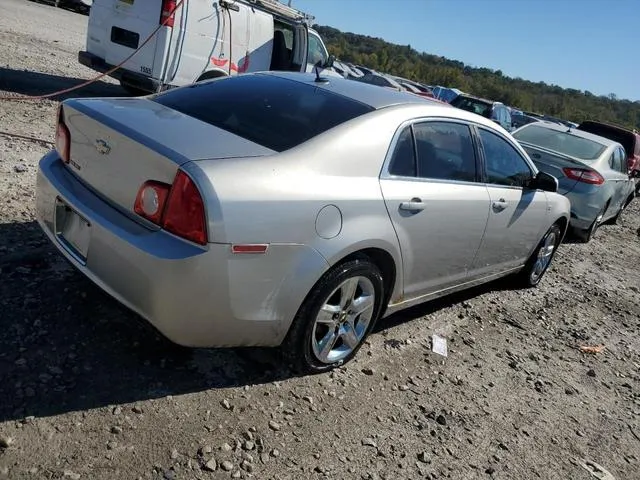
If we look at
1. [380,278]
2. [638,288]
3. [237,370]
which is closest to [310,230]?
[380,278]

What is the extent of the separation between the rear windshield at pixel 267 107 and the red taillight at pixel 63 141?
1.95 ft

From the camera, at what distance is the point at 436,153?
3.66 m

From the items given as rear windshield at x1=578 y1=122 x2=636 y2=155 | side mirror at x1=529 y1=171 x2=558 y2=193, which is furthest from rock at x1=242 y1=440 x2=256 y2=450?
rear windshield at x1=578 y1=122 x2=636 y2=155

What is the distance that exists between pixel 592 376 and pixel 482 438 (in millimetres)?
1624

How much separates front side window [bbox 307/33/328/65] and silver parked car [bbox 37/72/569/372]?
825 cm

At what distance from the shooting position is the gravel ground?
2482 millimetres

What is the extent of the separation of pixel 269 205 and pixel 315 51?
395 inches

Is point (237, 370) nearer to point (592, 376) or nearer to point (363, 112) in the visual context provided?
point (363, 112)

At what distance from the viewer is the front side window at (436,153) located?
11.1 feet

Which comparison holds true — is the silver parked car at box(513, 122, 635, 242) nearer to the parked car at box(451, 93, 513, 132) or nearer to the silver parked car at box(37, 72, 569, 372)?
the silver parked car at box(37, 72, 569, 372)

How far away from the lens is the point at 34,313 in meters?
3.16

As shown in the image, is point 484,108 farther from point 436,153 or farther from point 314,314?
point 314,314

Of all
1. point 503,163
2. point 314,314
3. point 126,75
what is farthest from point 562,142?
point 314,314

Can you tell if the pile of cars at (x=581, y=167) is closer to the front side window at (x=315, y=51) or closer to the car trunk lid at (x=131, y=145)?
the front side window at (x=315, y=51)
